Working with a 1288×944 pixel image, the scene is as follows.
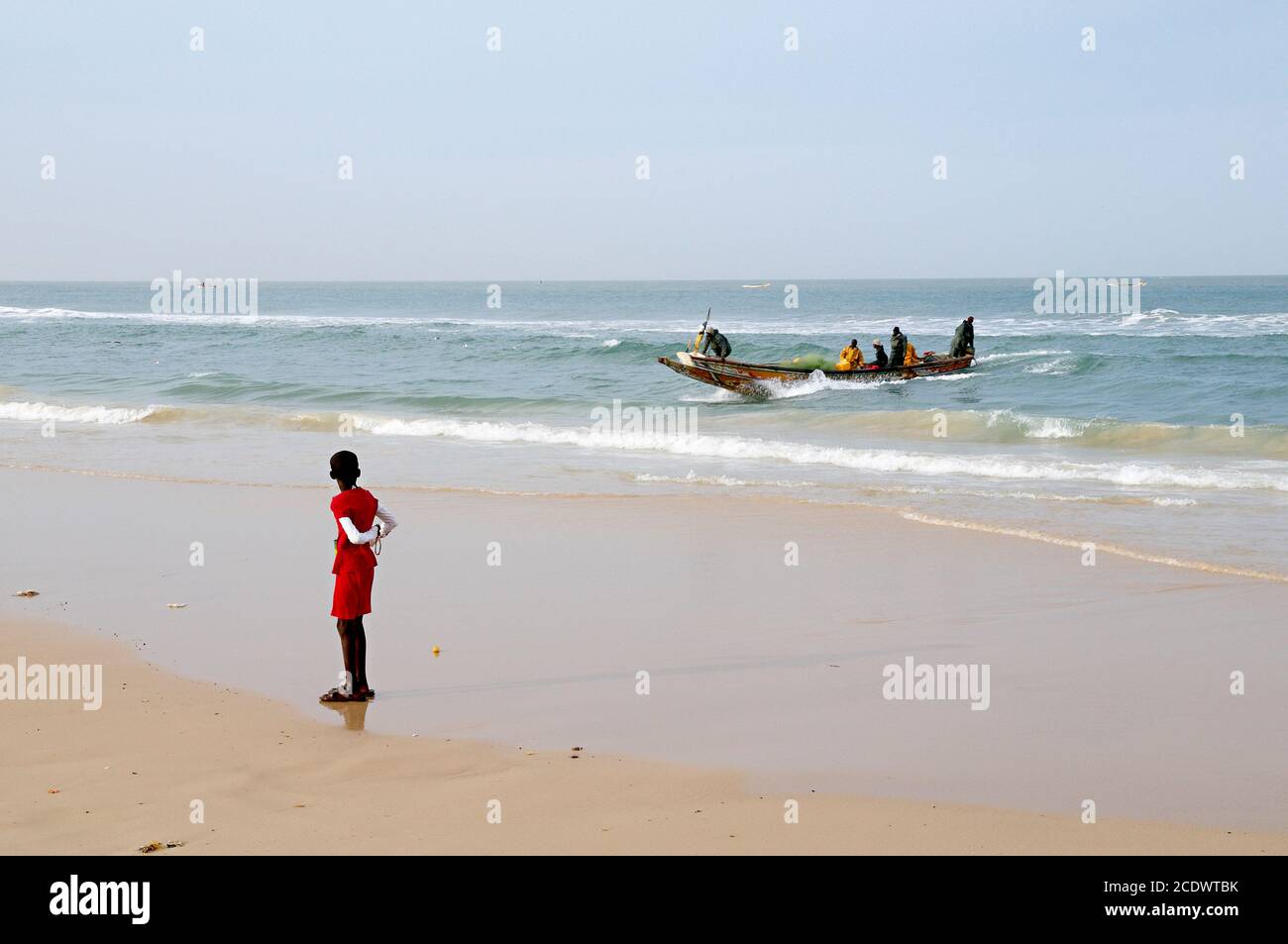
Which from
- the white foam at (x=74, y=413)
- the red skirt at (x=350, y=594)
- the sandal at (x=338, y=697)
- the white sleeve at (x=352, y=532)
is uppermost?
the white foam at (x=74, y=413)

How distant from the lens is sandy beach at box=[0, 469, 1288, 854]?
Answer: 466 centimetres

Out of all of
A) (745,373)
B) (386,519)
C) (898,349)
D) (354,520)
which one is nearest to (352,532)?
(354,520)

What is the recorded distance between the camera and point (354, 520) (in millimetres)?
6203

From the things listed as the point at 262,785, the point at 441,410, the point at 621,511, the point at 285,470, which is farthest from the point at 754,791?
the point at 441,410

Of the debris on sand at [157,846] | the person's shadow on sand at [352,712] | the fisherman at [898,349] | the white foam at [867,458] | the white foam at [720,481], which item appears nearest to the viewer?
the debris on sand at [157,846]

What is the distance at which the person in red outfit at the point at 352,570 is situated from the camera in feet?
20.3

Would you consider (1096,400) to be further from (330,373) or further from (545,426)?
(330,373)

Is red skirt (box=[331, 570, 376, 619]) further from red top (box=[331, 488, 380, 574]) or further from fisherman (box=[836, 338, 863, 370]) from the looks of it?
fisherman (box=[836, 338, 863, 370])

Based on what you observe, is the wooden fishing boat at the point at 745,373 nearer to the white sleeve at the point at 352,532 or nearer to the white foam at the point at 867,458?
the white foam at the point at 867,458

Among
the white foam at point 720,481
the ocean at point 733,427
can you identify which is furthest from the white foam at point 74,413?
the white foam at point 720,481

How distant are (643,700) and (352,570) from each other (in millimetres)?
1637

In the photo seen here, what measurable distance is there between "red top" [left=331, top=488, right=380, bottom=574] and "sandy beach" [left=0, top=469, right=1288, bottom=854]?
28.2 inches

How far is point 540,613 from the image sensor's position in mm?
7984

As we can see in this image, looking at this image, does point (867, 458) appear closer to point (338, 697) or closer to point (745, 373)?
point (338, 697)
